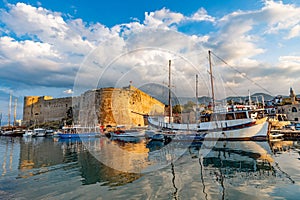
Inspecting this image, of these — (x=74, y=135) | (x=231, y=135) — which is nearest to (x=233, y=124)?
(x=231, y=135)

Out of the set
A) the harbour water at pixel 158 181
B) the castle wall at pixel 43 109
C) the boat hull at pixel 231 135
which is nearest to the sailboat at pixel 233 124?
the boat hull at pixel 231 135

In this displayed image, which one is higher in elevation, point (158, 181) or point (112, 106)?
point (112, 106)

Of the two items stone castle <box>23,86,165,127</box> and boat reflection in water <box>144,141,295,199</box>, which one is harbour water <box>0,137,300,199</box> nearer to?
boat reflection in water <box>144,141,295,199</box>

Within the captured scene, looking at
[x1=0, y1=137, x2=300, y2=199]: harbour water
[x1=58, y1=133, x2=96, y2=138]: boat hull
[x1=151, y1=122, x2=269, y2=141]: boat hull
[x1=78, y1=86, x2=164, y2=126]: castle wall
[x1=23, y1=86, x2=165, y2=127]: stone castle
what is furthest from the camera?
[x1=23, y1=86, x2=165, y2=127]: stone castle

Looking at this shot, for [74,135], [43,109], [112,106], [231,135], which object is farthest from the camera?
[43,109]

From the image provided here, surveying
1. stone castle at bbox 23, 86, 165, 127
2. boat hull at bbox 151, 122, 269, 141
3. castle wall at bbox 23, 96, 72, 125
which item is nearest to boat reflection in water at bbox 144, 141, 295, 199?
boat hull at bbox 151, 122, 269, 141

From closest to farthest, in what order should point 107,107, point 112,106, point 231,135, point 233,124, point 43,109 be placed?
point 231,135, point 233,124, point 107,107, point 112,106, point 43,109

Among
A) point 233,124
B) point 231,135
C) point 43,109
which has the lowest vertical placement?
point 231,135

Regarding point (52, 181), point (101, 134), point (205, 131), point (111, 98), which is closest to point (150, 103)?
point (111, 98)

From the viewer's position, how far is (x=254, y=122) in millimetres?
19266

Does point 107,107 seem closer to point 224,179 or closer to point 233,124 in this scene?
point 233,124

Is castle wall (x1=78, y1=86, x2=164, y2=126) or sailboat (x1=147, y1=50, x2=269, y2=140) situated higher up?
castle wall (x1=78, y1=86, x2=164, y2=126)

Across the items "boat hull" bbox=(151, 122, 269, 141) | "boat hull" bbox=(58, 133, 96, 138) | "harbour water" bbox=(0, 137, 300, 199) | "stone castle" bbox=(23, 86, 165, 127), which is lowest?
"boat hull" bbox=(58, 133, 96, 138)

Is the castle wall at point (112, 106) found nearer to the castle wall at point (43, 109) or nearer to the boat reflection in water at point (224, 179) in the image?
the castle wall at point (43, 109)
